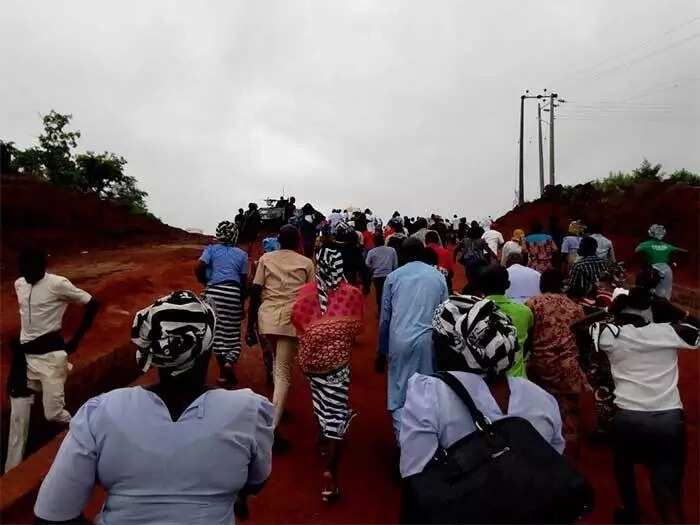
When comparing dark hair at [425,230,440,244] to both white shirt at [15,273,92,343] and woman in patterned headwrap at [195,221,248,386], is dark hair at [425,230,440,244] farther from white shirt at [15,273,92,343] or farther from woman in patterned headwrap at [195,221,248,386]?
white shirt at [15,273,92,343]

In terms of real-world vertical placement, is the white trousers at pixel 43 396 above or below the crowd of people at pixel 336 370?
below

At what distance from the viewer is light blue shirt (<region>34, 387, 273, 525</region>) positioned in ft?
6.02

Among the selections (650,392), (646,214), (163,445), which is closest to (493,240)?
(650,392)

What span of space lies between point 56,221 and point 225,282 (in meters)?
19.3

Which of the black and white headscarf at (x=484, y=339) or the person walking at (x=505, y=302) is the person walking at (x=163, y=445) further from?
the person walking at (x=505, y=302)

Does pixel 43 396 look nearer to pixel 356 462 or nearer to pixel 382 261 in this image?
pixel 356 462

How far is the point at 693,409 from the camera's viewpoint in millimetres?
6832

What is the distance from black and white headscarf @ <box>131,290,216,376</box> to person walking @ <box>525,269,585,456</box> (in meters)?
3.05

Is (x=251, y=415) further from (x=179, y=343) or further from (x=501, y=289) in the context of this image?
(x=501, y=289)

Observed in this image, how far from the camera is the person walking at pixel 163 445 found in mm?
1838

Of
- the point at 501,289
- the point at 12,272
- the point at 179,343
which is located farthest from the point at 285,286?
the point at 12,272

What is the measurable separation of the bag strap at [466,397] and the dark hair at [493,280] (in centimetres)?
183

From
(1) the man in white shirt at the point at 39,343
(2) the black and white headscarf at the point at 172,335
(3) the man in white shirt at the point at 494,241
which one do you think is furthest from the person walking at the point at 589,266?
(1) the man in white shirt at the point at 39,343

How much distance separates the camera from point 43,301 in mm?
4770
